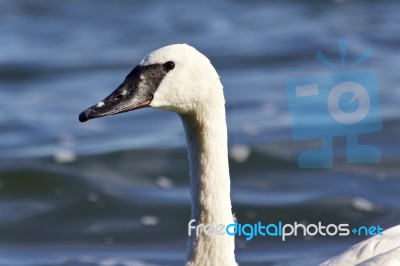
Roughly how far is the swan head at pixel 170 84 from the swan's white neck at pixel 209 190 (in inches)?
7.7

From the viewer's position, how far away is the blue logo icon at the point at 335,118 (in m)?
10.7

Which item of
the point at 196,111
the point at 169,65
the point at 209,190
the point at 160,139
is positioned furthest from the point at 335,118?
the point at 169,65

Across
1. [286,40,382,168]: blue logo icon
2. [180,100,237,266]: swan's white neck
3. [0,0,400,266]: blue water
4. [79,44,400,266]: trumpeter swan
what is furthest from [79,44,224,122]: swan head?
[286,40,382,168]: blue logo icon

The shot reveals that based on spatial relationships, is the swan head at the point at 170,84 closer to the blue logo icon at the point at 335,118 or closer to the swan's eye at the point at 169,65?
the swan's eye at the point at 169,65

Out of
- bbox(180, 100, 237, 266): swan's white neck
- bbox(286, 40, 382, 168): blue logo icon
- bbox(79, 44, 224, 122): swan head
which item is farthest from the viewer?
bbox(286, 40, 382, 168): blue logo icon

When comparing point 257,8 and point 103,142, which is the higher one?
point 257,8

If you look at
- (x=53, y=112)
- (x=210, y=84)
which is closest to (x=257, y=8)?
(x=53, y=112)

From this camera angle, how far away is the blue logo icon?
1069 cm

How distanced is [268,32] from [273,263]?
23.3ft

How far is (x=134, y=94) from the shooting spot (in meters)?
5.30

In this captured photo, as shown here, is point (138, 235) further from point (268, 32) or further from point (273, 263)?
point (268, 32)

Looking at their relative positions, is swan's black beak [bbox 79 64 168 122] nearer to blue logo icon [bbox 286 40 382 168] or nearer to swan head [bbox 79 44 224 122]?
swan head [bbox 79 44 224 122]

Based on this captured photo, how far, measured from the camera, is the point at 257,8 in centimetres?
1636


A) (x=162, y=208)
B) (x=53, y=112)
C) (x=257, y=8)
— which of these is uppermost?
(x=257, y=8)
